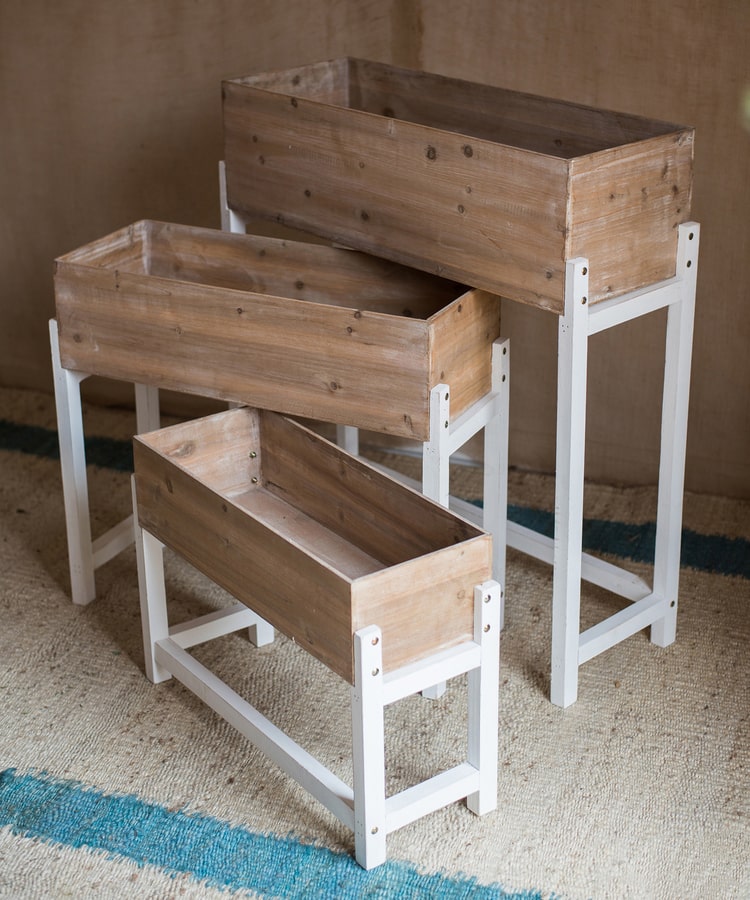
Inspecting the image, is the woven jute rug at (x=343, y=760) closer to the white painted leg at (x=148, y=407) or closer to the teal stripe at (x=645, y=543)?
the teal stripe at (x=645, y=543)

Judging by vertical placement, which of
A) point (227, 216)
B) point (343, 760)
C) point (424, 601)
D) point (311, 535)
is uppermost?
point (227, 216)

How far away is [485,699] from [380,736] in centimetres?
18

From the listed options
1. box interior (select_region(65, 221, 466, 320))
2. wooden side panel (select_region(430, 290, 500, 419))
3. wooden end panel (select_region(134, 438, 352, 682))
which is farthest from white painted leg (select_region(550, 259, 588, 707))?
wooden end panel (select_region(134, 438, 352, 682))

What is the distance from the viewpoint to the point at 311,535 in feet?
6.83

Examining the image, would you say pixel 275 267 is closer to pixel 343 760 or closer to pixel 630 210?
pixel 630 210

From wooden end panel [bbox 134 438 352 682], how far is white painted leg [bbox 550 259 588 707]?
489 mm

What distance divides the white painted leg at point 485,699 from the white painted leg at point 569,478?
10.8 inches

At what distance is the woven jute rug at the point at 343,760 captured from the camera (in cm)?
175

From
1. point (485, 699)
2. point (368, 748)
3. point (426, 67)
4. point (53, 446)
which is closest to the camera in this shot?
point (368, 748)

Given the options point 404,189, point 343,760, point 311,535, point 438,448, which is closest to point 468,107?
point 404,189

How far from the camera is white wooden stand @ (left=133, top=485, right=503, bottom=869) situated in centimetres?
166

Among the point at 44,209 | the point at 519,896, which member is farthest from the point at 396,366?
the point at 44,209

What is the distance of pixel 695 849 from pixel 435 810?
36cm

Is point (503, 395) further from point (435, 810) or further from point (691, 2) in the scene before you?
point (691, 2)
